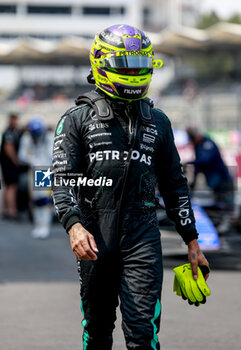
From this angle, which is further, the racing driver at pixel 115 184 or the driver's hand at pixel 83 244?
the racing driver at pixel 115 184

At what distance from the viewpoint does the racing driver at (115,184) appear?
3566 mm

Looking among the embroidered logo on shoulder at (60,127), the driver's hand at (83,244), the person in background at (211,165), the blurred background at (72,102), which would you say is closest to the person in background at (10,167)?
the blurred background at (72,102)

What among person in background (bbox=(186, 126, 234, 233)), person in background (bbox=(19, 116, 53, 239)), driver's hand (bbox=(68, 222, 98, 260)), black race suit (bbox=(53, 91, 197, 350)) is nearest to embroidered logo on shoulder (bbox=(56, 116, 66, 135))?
black race suit (bbox=(53, 91, 197, 350))

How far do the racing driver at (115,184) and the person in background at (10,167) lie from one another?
10.3 m

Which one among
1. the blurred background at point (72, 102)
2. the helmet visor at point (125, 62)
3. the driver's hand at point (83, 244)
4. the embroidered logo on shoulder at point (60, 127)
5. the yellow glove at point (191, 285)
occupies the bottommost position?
the blurred background at point (72, 102)

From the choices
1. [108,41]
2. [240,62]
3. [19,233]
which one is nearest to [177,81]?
[240,62]

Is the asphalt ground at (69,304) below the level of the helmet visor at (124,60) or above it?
below

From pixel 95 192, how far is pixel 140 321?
1.97ft

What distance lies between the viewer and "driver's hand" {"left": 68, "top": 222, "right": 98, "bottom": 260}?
3375 mm

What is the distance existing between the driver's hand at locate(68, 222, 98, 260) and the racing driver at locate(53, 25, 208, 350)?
0.11 metres

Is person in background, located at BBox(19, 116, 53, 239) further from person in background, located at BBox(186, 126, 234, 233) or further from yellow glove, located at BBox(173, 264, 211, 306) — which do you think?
yellow glove, located at BBox(173, 264, 211, 306)

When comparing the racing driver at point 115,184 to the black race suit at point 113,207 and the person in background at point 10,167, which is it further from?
the person in background at point 10,167

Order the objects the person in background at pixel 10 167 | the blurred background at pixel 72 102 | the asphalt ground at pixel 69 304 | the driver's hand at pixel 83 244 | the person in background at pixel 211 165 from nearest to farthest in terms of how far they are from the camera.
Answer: the driver's hand at pixel 83 244 < the asphalt ground at pixel 69 304 < the blurred background at pixel 72 102 < the person in background at pixel 211 165 < the person in background at pixel 10 167

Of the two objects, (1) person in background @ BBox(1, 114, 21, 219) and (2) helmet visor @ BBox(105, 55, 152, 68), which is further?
(1) person in background @ BBox(1, 114, 21, 219)
